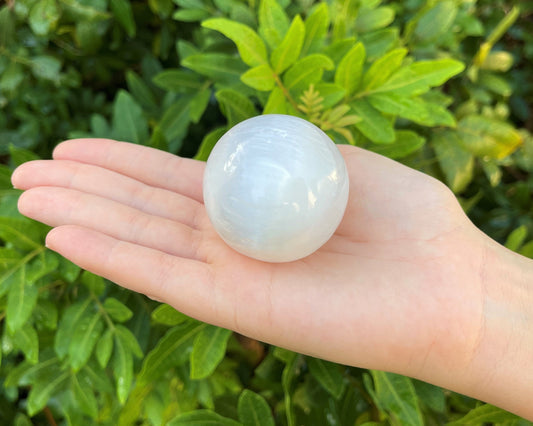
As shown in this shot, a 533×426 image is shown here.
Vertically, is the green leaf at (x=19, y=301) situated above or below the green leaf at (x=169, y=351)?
above

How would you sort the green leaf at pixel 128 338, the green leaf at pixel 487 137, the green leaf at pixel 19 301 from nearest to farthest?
the green leaf at pixel 19 301 < the green leaf at pixel 128 338 < the green leaf at pixel 487 137

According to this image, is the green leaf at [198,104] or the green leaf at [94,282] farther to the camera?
the green leaf at [198,104]

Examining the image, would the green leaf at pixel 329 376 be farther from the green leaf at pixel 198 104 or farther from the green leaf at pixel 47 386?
the green leaf at pixel 198 104

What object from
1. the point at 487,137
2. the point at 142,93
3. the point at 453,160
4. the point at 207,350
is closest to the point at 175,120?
the point at 142,93

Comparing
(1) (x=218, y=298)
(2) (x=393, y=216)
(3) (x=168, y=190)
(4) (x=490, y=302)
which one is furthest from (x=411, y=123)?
(1) (x=218, y=298)

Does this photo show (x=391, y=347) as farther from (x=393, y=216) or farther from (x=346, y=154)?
(x=346, y=154)

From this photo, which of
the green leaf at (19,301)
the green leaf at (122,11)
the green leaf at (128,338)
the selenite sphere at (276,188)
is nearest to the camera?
the selenite sphere at (276,188)

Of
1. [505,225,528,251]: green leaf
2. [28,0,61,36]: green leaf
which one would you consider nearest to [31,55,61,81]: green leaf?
[28,0,61,36]: green leaf

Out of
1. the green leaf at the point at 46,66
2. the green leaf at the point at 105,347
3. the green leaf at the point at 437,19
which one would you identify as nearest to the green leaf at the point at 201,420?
the green leaf at the point at 105,347
